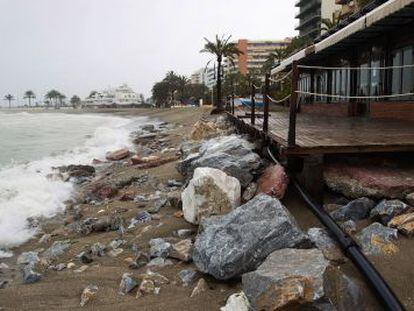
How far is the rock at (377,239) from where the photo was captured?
524 cm

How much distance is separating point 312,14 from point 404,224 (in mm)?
93467

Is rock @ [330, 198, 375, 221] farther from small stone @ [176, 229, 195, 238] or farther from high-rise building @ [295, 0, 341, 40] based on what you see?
high-rise building @ [295, 0, 341, 40]

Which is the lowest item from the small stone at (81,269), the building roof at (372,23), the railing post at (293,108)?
the small stone at (81,269)

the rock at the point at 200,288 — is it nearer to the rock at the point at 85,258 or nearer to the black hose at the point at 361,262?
the black hose at the point at 361,262

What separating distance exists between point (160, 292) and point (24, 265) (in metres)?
2.76

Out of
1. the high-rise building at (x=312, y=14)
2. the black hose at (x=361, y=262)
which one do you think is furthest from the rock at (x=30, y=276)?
the high-rise building at (x=312, y=14)

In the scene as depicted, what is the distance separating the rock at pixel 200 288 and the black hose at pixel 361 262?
157 cm

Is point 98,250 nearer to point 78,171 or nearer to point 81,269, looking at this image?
point 81,269

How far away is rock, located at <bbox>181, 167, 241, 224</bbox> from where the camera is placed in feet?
22.8

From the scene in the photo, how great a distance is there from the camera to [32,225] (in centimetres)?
970

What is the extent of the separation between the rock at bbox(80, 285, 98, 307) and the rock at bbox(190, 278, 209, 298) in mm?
1147

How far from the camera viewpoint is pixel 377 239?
5.41 metres

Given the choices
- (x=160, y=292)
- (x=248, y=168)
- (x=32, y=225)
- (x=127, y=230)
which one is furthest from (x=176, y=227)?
(x=32, y=225)

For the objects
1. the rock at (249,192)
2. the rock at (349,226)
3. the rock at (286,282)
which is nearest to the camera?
the rock at (286,282)
